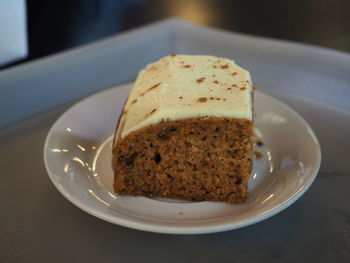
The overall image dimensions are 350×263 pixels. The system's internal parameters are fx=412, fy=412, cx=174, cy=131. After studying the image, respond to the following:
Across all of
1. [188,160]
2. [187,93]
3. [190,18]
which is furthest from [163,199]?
[190,18]

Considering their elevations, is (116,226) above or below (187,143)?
below

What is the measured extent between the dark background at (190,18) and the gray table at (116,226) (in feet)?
1.60

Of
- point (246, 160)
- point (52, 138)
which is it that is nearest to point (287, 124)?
point (246, 160)

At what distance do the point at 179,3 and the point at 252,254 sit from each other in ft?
7.13

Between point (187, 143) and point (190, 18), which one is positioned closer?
point (187, 143)

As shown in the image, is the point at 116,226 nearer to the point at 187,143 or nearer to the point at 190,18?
the point at 187,143

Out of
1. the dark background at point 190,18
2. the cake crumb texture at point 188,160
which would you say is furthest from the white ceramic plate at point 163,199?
the dark background at point 190,18

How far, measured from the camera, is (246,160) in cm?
99

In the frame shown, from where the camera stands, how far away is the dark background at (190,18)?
2076 mm

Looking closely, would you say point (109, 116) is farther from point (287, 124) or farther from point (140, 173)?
point (287, 124)

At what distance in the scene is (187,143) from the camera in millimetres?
990

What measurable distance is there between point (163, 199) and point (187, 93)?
270mm

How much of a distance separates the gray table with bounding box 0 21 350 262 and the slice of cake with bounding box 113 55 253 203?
148 mm

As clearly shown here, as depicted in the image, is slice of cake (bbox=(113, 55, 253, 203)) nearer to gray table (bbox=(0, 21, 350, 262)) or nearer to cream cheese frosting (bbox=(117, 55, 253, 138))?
cream cheese frosting (bbox=(117, 55, 253, 138))
